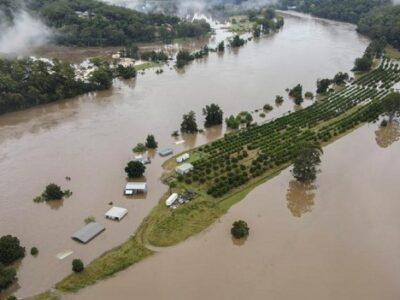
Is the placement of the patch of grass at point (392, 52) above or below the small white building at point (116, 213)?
above

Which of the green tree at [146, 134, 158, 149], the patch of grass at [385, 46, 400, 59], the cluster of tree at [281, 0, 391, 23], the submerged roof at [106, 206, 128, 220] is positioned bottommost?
the submerged roof at [106, 206, 128, 220]

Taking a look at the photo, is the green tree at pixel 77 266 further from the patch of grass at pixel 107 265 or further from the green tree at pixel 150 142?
the green tree at pixel 150 142

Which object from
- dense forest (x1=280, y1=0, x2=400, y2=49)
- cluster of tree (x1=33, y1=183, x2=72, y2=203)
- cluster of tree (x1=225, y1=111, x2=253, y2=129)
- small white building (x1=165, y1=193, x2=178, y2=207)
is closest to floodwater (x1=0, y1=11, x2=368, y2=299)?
cluster of tree (x1=33, y1=183, x2=72, y2=203)

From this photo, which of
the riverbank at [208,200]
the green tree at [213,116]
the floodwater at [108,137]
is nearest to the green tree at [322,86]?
the floodwater at [108,137]

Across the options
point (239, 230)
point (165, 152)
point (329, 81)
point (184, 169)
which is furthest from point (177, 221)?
point (329, 81)

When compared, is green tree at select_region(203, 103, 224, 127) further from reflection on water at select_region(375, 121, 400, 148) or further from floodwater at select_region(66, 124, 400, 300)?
reflection on water at select_region(375, 121, 400, 148)
